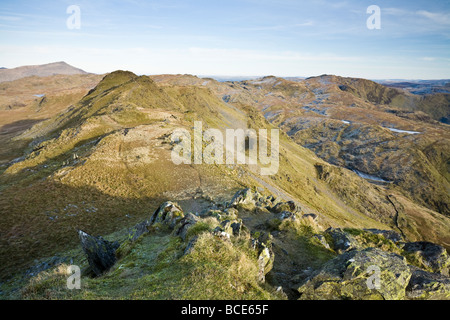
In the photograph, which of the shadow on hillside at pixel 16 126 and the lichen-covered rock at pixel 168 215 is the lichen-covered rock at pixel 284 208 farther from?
the shadow on hillside at pixel 16 126

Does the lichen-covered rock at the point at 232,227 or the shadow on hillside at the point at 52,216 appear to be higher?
the lichen-covered rock at the point at 232,227

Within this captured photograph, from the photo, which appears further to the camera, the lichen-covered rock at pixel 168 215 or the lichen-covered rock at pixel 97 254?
the lichen-covered rock at pixel 168 215

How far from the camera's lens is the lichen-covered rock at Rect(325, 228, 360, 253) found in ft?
70.0

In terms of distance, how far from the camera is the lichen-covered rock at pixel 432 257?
2200 cm

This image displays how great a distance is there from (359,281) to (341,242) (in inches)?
448

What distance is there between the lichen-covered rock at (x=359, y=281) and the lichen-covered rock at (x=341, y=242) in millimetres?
8828

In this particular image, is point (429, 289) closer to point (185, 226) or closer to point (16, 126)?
point (185, 226)

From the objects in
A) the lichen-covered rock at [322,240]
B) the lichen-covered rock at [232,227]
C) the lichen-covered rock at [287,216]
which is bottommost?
the lichen-covered rock at [322,240]

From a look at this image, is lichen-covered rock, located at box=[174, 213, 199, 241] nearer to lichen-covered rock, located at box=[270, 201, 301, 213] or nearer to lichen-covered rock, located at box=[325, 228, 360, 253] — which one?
lichen-covered rock, located at box=[325, 228, 360, 253]

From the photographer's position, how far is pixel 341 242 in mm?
22094

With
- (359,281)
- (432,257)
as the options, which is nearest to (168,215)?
(359,281)

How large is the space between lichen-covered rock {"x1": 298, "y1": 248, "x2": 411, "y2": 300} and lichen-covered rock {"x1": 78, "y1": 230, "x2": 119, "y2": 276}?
12.0 meters

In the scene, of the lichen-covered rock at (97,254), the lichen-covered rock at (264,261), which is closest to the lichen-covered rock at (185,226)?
the lichen-covered rock at (97,254)
